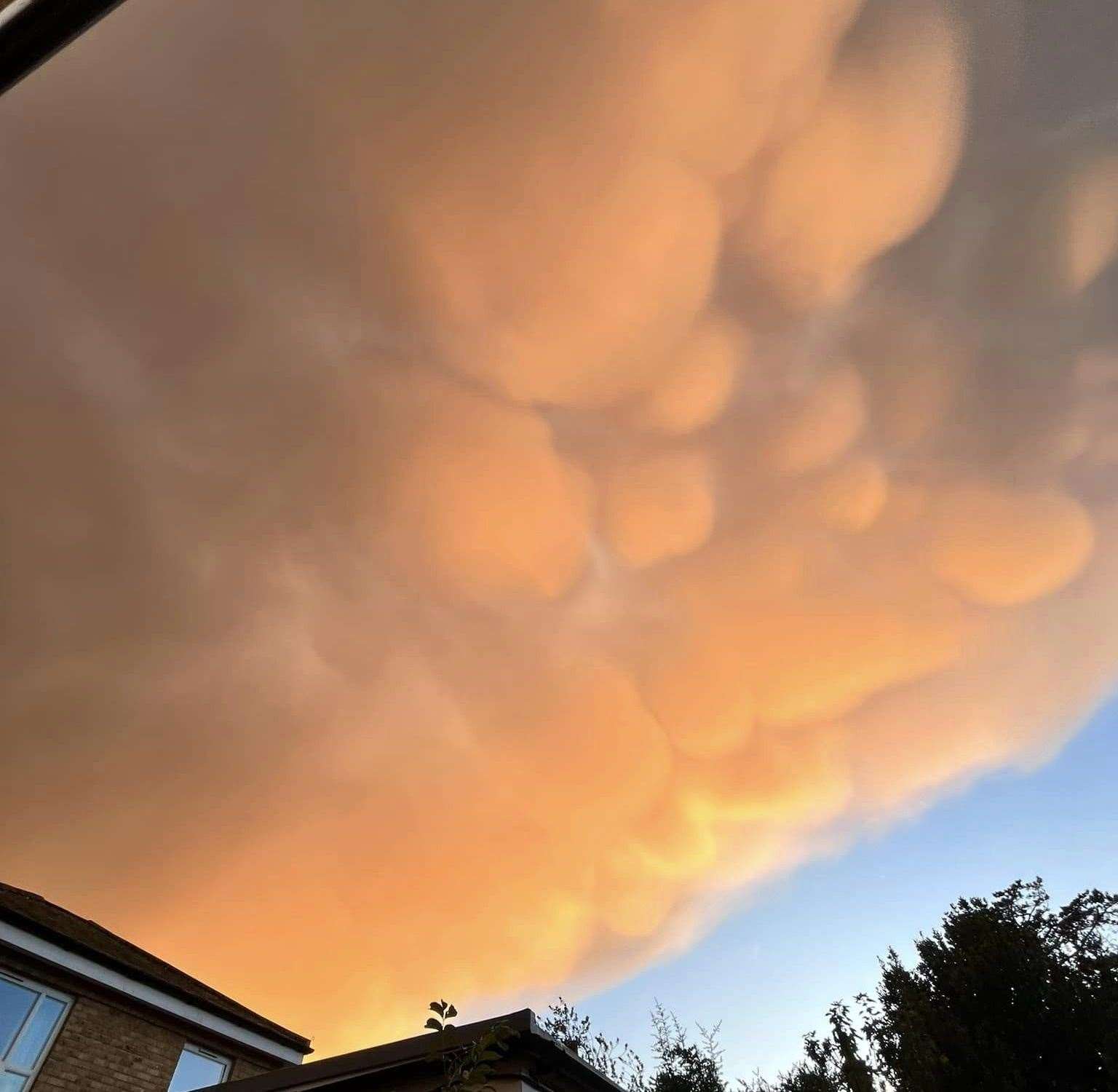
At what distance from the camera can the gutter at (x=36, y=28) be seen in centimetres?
301

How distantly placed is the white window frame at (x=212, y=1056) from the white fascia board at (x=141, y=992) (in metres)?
0.37

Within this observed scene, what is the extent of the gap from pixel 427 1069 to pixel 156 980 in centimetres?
929

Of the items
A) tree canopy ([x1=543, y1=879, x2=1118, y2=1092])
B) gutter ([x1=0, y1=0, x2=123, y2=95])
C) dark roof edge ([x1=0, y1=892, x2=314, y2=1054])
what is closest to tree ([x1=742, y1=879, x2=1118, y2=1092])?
tree canopy ([x1=543, y1=879, x2=1118, y2=1092])

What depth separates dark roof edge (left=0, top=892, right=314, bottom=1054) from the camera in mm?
12172

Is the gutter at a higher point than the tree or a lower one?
lower

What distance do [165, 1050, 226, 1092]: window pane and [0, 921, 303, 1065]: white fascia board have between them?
1.64 ft

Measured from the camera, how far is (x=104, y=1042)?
12844mm

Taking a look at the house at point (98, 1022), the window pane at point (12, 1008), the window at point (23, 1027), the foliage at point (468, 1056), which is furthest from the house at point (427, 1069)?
the window pane at point (12, 1008)

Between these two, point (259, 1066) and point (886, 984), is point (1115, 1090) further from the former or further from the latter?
point (259, 1066)

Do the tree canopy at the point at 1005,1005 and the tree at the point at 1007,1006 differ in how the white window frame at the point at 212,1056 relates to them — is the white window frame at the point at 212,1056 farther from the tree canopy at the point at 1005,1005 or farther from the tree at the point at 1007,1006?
the tree at the point at 1007,1006

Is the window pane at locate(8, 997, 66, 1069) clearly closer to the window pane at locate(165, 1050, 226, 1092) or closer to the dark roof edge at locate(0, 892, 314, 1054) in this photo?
the dark roof edge at locate(0, 892, 314, 1054)

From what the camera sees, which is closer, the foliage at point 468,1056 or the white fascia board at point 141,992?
the foliage at point 468,1056

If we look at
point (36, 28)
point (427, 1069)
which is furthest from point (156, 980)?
point (36, 28)

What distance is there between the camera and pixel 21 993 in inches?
476
